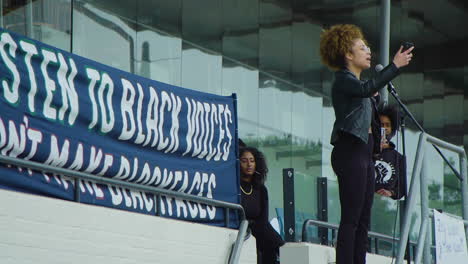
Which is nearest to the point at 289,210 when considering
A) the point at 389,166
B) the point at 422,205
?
Answer: the point at 389,166

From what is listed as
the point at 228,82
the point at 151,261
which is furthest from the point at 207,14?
the point at 151,261

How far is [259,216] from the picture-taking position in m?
9.44

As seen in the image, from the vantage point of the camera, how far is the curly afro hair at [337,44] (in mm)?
7137

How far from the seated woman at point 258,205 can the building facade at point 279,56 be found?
2527mm

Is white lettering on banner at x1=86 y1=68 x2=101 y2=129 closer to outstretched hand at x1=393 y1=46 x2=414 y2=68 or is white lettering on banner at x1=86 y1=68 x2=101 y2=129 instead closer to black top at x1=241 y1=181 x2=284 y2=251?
outstretched hand at x1=393 y1=46 x2=414 y2=68

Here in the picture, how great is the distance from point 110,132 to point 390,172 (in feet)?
9.49

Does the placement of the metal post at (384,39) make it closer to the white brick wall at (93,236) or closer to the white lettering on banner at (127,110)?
the white brick wall at (93,236)

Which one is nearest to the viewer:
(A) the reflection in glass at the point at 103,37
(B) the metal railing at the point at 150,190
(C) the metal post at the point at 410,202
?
(B) the metal railing at the point at 150,190

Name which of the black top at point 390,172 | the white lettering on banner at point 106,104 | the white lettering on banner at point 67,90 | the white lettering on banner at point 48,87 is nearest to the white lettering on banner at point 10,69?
the white lettering on banner at point 48,87

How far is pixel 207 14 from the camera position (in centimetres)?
1689

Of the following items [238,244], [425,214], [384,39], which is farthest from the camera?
[384,39]

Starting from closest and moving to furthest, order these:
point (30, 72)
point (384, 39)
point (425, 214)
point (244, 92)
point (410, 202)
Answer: point (30, 72)
point (410, 202)
point (425, 214)
point (384, 39)
point (244, 92)

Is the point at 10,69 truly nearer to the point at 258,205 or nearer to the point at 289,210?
the point at 258,205

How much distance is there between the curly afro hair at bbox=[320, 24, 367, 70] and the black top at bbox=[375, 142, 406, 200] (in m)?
1.75
